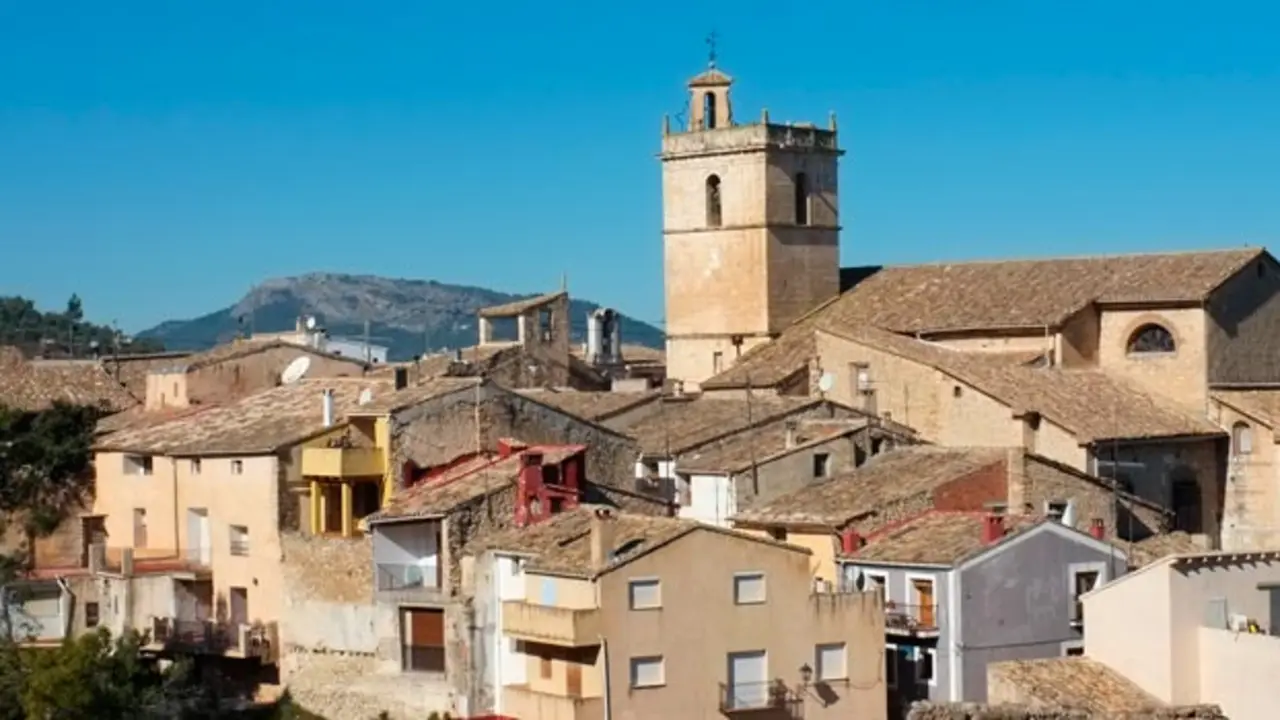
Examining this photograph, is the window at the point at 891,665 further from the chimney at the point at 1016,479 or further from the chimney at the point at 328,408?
the chimney at the point at 328,408

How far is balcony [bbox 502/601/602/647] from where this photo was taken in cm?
3759

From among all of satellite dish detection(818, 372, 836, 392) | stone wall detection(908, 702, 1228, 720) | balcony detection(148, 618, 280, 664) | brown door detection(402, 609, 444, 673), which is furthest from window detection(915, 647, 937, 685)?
satellite dish detection(818, 372, 836, 392)

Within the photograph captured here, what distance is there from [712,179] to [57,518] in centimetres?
2092

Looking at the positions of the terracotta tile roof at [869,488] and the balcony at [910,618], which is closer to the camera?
the balcony at [910,618]

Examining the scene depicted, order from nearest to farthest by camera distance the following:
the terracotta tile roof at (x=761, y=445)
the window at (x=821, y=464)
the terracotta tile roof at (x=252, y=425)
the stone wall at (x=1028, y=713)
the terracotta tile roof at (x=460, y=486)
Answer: the stone wall at (x=1028, y=713), the terracotta tile roof at (x=460, y=486), the terracotta tile roof at (x=252, y=425), the terracotta tile roof at (x=761, y=445), the window at (x=821, y=464)

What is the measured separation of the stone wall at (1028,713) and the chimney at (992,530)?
730cm

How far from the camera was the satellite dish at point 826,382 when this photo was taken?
176ft

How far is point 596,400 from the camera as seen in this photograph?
54.8 metres

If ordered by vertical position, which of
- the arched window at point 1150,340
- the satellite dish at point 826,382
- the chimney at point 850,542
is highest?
the arched window at point 1150,340

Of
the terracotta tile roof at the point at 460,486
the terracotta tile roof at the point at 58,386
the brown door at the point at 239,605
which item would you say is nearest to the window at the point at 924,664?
the terracotta tile roof at the point at 460,486

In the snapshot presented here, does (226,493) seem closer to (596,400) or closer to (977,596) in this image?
(596,400)

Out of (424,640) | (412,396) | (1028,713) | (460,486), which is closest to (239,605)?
(412,396)

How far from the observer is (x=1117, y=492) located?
157 ft

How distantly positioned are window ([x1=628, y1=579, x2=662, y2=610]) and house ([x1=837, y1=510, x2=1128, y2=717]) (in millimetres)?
4274
